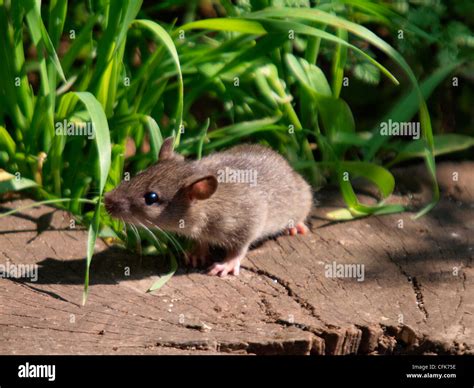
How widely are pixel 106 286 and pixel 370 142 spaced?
84.9 inches

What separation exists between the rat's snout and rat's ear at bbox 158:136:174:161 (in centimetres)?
37

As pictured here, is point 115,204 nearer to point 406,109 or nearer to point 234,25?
point 234,25

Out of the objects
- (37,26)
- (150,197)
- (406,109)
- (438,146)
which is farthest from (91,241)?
(438,146)

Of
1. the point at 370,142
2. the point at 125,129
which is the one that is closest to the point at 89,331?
the point at 125,129

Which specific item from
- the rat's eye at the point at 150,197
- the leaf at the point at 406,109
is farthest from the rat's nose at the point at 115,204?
the leaf at the point at 406,109

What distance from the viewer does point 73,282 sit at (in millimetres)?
5117

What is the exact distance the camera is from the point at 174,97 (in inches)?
254

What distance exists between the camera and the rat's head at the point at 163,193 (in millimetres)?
5371

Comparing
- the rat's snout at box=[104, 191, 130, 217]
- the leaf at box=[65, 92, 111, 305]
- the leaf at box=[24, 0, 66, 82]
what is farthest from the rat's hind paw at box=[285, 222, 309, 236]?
the leaf at box=[24, 0, 66, 82]

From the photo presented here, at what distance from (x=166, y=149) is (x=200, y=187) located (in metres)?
0.32

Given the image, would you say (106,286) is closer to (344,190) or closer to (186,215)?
(186,215)

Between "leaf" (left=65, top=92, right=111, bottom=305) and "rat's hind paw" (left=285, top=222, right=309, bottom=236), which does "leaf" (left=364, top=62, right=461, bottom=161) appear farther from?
"leaf" (left=65, top=92, right=111, bottom=305)

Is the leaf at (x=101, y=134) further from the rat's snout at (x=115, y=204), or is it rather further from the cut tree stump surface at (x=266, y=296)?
the cut tree stump surface at (x=266, y=296)

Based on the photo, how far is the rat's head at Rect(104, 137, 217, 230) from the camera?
17.6 feet
